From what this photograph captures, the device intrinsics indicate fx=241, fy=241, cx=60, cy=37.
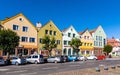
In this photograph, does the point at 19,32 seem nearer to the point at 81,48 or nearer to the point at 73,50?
the point at 73,50

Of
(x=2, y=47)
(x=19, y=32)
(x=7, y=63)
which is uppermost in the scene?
(x=19, y=32)

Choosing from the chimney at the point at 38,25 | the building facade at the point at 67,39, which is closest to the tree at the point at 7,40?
the chimney at the point at 38,25

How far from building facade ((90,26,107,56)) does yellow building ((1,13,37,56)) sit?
98.1 feet

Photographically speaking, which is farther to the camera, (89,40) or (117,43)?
(117,43)

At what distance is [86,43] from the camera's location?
277ft

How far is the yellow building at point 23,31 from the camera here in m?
59.5

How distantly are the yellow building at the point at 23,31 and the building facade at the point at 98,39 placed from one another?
29.9m

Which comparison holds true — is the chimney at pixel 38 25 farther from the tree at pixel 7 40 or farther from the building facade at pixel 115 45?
the building facade at pixel 115 45

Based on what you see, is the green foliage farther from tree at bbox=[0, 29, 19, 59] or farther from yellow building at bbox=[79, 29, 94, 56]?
yellow building at bbox=[79, 29, 94, 56]

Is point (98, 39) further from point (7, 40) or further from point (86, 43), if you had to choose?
point (7, 40)

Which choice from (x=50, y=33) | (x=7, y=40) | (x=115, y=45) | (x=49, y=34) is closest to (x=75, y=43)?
(x=50, y=33)

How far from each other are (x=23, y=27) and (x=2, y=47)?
17.7 metres

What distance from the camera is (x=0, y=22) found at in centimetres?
5809

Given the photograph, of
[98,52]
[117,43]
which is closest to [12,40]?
[98,52]
